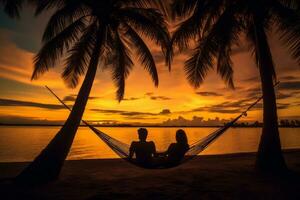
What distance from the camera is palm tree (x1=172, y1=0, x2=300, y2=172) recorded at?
5.53 m

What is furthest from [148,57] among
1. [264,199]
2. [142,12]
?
[264,199]

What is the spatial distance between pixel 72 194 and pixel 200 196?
197cm

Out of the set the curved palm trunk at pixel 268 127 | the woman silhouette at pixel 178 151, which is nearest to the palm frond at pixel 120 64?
the woman silhouette at pixel 178 151

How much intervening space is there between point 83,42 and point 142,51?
1.45m

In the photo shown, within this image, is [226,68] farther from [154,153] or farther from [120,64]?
[154,153]

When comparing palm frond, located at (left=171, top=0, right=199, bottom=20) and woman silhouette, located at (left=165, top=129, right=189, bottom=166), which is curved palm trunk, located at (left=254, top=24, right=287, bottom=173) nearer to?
palm frond, located at (left=171, top=0, right=199, bottom=20)

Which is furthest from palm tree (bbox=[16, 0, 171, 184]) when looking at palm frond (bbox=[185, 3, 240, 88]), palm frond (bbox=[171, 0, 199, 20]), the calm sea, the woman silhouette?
the calm sea

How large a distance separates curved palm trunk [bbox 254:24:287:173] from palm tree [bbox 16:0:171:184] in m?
2.16

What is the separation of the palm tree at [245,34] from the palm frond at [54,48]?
231cm

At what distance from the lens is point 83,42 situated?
6008mm

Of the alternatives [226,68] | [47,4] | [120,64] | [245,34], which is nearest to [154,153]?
[120,64]

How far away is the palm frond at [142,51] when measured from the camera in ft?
21.2

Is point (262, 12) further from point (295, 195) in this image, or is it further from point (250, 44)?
point (295, 195)

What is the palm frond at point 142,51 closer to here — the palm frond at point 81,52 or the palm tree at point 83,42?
the palm tree at point 83,42
